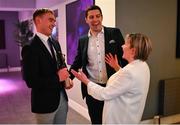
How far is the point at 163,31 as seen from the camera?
3.45 meters

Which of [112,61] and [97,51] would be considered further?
[97,51]

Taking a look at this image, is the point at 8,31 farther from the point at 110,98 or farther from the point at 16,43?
the point at 110,98

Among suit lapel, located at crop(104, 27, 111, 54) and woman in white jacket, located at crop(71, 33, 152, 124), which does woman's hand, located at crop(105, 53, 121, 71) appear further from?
woman in white jacket, located at crop(71, 33, 152, 124)

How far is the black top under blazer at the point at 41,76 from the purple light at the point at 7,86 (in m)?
4.47

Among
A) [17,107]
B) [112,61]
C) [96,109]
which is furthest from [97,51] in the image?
[17,107]

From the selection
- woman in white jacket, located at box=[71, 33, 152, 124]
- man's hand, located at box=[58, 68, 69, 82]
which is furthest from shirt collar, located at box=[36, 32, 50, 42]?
woman in white jacket, located at box=[71, 33, 152, 124]

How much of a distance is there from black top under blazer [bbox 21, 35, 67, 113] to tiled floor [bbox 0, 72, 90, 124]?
6.44 ft

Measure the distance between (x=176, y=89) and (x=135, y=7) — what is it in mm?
1336

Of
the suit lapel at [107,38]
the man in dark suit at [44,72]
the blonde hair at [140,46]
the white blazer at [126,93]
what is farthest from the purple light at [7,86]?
the blonde hair at [140,46]

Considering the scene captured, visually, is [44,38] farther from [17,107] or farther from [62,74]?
[17,107]

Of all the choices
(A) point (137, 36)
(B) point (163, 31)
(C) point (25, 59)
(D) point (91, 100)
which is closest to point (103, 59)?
(D) point (91, 100)

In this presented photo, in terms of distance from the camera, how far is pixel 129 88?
164cm

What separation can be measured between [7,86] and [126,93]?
5.58 metres

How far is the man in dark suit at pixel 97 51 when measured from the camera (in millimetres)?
2367
